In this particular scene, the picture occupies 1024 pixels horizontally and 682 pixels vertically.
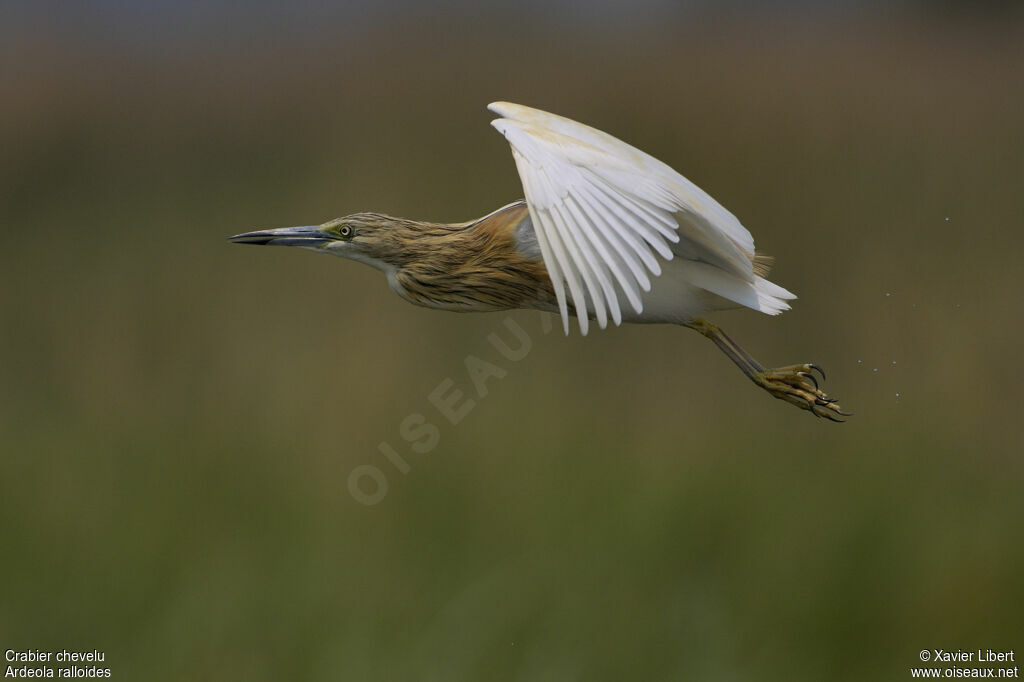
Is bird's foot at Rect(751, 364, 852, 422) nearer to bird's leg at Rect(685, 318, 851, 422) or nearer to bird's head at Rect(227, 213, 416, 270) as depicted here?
bird's leg at Rect(685, 318, 851, 422)

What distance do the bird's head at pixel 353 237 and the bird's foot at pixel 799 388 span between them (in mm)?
611

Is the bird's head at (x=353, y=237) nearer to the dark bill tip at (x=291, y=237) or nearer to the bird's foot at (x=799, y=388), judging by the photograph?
the dark bill tip at (x=291, y=237)

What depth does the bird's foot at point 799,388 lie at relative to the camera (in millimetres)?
1909

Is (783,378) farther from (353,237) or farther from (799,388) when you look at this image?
(353,237)

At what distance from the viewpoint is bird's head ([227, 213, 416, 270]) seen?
6.05 feet

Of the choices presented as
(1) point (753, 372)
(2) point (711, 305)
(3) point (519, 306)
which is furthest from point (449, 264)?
(1) point (753, 372)

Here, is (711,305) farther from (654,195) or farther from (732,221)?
(654,195)

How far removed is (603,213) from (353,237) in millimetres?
465

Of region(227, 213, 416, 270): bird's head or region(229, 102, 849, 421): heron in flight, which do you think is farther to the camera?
region(227, 213, 416, 270): bird's head

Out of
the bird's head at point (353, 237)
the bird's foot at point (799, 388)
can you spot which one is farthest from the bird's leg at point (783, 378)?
the bird's head at point (353, 237)

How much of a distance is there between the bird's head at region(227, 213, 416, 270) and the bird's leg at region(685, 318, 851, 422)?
475 millimetres

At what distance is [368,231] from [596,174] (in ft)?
1.34

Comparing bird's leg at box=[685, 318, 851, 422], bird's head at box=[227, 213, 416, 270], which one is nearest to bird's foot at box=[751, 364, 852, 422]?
bird's leg at box=[685, 318, 851, 422]

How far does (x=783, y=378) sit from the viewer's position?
194 centimetres
